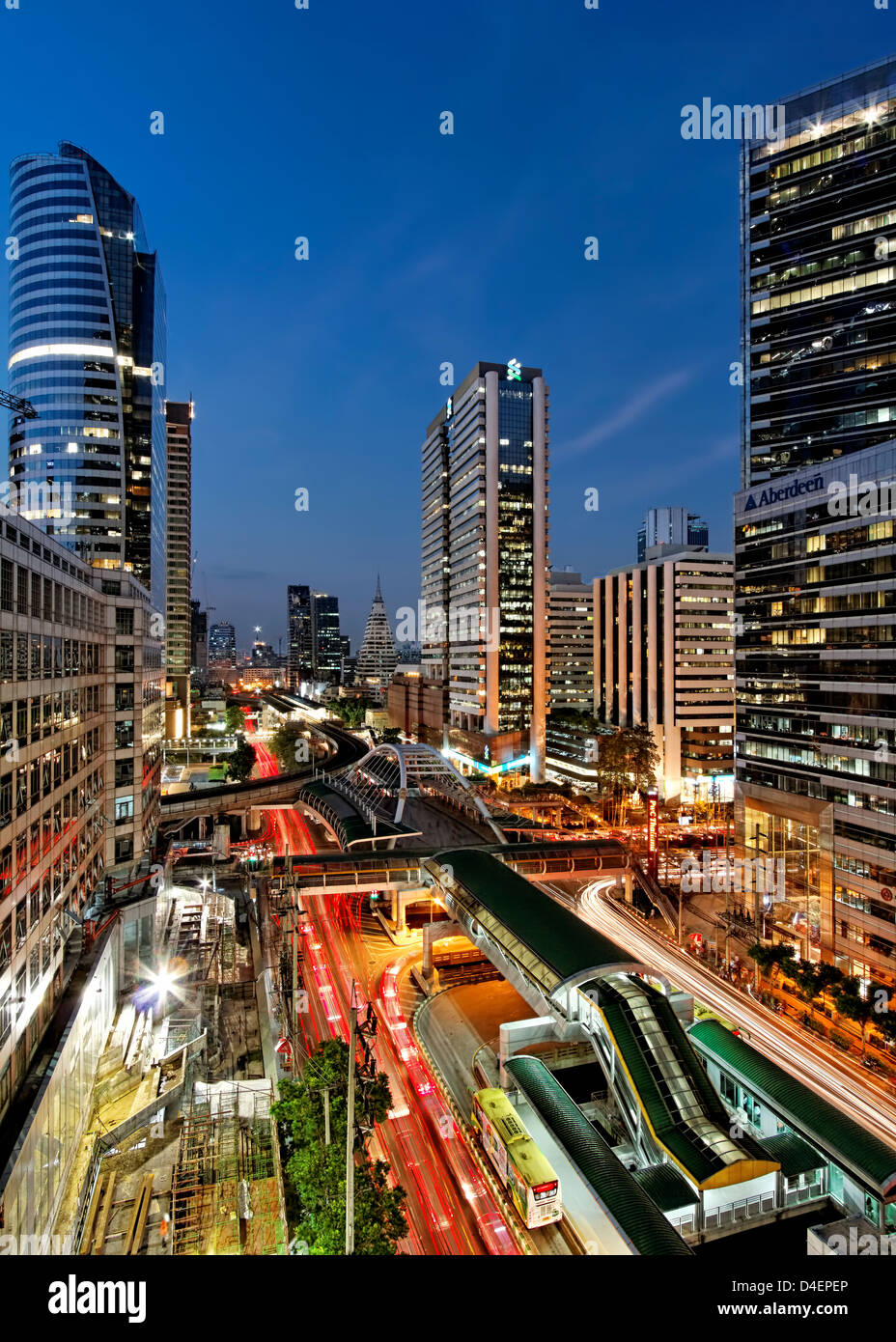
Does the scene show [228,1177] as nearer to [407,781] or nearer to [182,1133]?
[182,1133]

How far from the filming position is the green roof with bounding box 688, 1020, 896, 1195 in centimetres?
1712

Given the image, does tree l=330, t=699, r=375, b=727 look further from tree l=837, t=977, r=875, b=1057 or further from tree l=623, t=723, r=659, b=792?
tree l=837, t=977, r=875, b=1057

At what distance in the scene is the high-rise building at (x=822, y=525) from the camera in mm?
30438

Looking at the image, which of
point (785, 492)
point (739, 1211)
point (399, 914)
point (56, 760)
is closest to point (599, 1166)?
point (739, 1211)

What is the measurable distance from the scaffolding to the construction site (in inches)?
1.2

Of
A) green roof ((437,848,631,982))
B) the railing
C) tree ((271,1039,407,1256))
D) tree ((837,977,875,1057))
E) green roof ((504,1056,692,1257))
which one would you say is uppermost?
green roof ((437,848,631,982))

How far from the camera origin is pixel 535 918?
27203mm

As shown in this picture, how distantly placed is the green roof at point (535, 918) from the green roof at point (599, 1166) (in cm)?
333

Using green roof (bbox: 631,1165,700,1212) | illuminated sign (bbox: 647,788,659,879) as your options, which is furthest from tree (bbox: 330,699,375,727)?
green roof (bbox: 631,1165,700,1212)

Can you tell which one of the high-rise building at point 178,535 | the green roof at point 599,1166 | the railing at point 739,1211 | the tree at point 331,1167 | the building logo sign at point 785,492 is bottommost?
the railing at point 739,1211

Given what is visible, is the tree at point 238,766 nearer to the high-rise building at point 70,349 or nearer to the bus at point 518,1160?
the high-rise building at point 70,349

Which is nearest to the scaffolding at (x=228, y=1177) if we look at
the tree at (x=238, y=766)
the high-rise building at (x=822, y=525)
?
the high-rise building at (x=822, y=525)

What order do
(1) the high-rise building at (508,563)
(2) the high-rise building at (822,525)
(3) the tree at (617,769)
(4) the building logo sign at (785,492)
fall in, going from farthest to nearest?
(1) the high-rise building at (508,563)
(3) the tree at (617,769)
(4) the building logo sign at (785,492)
(2) the high-rise building at (822,525)

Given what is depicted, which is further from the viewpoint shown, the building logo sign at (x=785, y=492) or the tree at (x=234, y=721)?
the tree at (x=234, y=721)
